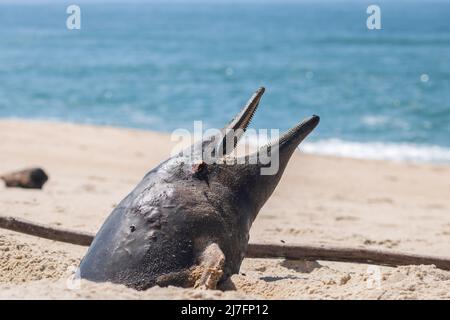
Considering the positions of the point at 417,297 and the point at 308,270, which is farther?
the point at 308,270

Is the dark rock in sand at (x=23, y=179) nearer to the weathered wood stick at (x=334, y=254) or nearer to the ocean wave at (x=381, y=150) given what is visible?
the weathered wood stick at (x=334, y=254)

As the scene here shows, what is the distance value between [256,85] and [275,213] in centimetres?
1827

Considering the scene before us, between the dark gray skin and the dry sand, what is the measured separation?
152mm

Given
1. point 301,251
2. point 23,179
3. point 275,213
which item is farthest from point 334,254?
point 23,179

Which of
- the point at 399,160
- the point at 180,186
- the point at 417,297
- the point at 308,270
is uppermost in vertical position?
the point at 180,186

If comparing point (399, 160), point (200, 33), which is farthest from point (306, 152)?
point (200, 33)

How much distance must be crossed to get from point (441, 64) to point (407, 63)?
4.40 ft

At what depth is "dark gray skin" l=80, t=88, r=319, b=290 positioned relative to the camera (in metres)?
3.54

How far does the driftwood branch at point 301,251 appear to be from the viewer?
4.83 meters

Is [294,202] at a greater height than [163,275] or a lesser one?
lesser

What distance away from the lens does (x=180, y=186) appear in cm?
379

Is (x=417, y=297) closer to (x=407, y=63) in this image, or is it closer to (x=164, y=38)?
(x=407, y=63)

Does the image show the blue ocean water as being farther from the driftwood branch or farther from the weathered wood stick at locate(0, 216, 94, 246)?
the weathered wood stick at locate(0, 216, 94, 246)

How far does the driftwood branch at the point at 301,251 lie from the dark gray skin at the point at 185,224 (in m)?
1.06
